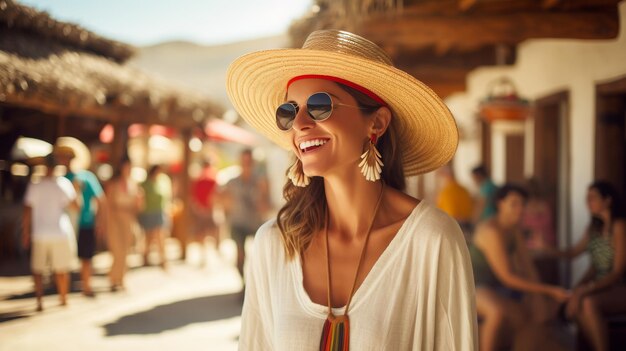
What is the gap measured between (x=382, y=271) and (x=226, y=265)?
30.8 ft

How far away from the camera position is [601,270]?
481 centimetres

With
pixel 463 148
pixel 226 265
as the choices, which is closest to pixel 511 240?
pixel 226 265

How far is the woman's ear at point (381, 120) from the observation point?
2.02 meters

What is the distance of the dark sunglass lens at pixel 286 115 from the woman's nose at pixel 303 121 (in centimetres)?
4

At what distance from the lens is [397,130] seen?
2.18 m

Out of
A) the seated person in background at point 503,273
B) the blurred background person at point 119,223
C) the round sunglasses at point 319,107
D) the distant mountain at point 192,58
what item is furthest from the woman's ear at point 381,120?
the distant mountain at point 192,58

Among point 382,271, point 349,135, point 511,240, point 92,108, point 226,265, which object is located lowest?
point 226,265

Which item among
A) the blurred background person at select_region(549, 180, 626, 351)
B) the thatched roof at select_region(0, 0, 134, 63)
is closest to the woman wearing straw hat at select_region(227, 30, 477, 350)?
the blurred background person at select_region(549, 180, 626, 351)

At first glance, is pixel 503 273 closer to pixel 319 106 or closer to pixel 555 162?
pixel 319 106

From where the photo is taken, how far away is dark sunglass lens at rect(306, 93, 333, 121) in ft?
6.13

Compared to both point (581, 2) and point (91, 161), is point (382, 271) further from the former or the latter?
point (91, 161)

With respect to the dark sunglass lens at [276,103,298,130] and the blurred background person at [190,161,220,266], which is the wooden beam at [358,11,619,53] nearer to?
the dark sunglass lens at [276,103,298,130]

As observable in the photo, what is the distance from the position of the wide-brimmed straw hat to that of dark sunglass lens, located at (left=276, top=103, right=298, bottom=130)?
0.46ft

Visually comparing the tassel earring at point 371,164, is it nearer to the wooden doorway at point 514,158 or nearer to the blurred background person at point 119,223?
the blurred background person at point 119,223
